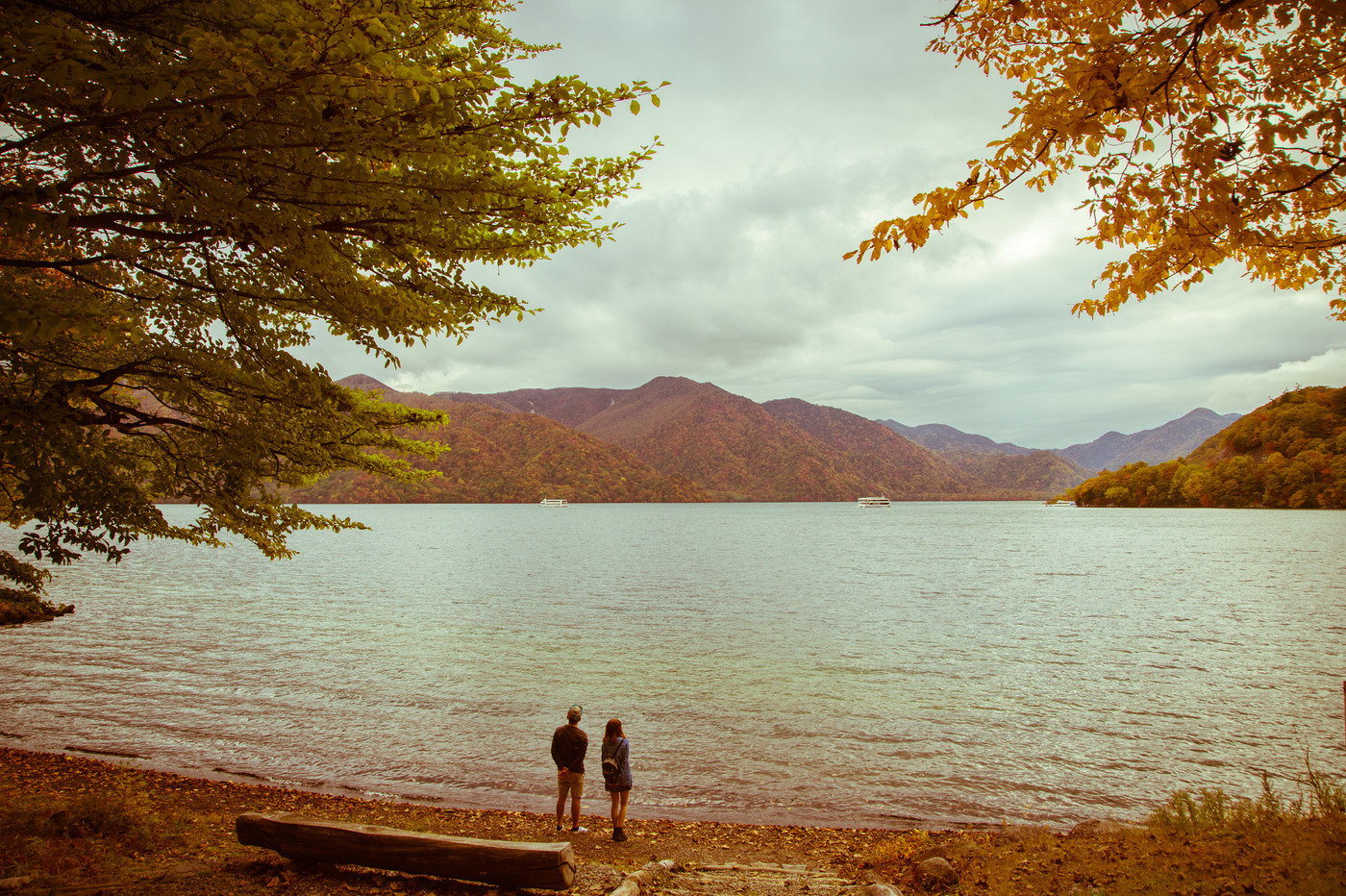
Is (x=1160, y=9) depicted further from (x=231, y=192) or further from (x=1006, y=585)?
(x=1006, y=585)

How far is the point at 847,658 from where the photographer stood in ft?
80.9

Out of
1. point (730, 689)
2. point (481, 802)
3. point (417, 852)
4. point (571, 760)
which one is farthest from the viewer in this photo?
point (730, 689)

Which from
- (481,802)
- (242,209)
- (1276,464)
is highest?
(1276,464)

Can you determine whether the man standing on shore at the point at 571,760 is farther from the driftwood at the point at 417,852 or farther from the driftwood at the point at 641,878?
the driftwood at the point at 417,852

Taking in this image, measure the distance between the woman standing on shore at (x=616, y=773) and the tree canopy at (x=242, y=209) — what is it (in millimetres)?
6057

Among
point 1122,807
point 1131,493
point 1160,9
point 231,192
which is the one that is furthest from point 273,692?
point 1131,493

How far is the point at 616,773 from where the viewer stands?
34.5ft

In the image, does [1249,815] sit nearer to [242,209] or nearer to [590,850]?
[590,850]

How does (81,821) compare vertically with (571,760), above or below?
above

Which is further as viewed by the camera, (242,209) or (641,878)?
(641,878)

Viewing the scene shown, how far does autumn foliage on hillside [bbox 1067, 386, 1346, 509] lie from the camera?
139625 millimetres

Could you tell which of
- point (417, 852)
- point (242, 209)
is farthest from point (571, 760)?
point (242, 209)

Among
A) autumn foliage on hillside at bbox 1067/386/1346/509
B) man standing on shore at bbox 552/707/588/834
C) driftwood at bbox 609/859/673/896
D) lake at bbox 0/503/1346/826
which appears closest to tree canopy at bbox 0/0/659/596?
man standing on shore at bbox 552/707/588/834

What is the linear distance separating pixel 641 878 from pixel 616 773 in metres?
2.85
